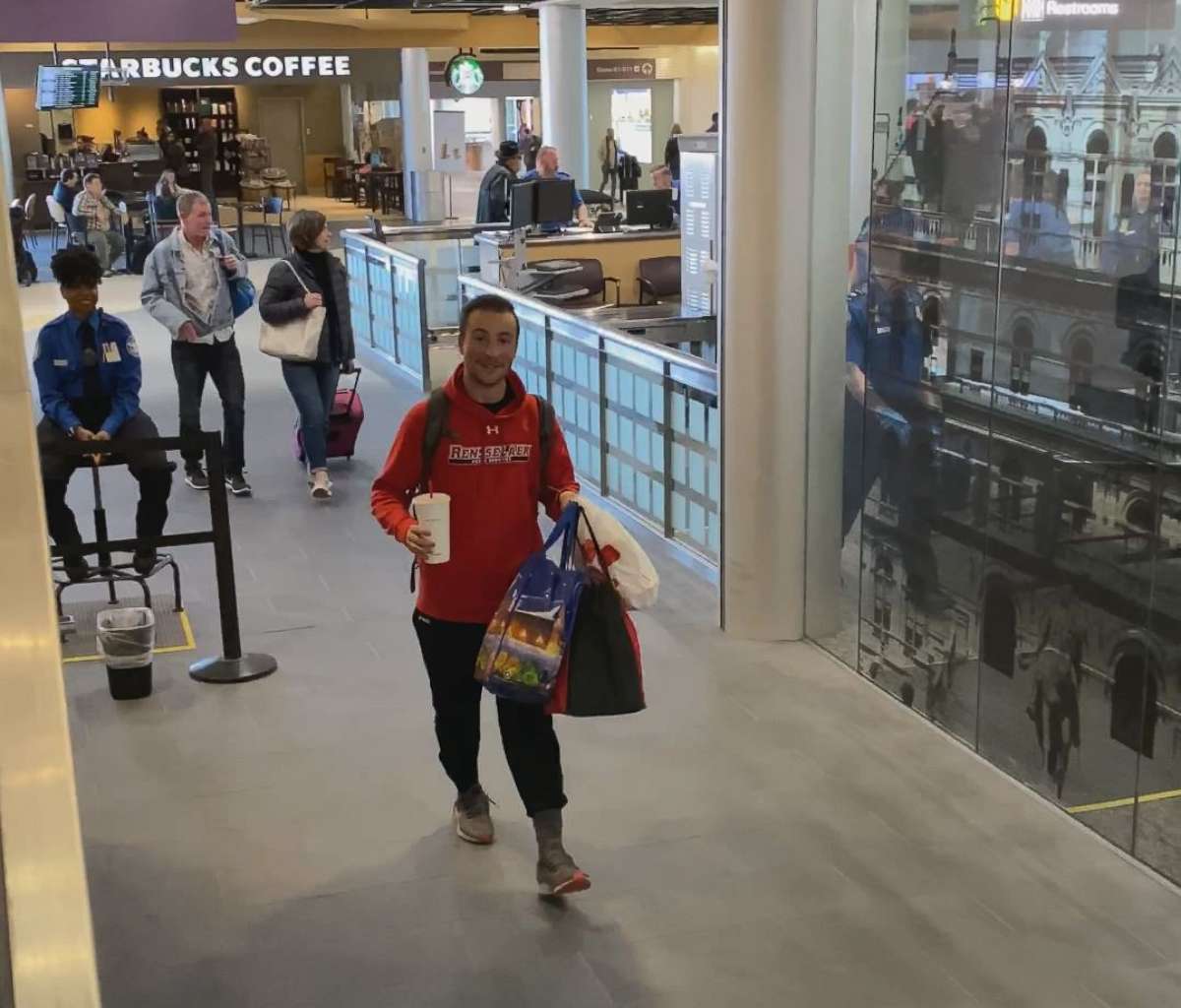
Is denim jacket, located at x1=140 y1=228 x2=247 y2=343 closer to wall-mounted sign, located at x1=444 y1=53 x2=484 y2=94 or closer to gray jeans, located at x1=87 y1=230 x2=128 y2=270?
gray jeans, located at x1=87 y1=230 x2=128 y2=270

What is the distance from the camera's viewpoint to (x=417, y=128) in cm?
2852

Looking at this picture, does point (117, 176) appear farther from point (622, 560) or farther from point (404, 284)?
point (622, 560)

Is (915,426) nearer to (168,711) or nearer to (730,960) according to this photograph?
(730,960)

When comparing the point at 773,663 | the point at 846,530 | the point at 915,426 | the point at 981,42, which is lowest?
the point at 773,663

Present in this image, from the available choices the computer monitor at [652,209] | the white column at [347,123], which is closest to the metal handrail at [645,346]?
the computer monitor at [652,209]

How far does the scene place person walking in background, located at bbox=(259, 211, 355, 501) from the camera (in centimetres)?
864

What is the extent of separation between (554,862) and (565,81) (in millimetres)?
17372

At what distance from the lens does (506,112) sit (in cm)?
3456

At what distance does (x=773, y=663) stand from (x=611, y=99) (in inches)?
1171

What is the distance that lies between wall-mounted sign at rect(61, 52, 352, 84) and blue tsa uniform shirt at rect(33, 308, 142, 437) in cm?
1563

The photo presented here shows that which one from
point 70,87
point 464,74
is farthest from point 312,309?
point 464,74

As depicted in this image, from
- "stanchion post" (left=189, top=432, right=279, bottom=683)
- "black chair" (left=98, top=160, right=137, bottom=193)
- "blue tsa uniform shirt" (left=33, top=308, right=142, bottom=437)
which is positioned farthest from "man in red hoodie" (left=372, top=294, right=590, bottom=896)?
"black chair" (left=98, top=160, right=137, bottom=193)

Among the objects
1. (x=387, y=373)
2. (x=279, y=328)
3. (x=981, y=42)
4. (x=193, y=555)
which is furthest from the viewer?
(x=387, y=373)

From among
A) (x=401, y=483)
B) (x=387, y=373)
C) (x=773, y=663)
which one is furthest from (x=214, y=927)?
(x=387, y=373)
